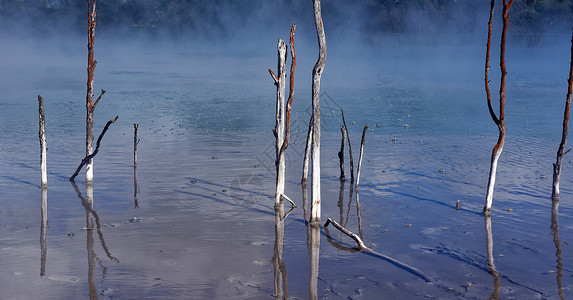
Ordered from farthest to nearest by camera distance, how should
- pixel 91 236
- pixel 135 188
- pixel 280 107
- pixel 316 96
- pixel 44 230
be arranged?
pixel 135 188, pixel 280 107, pixel 44 230, pixel 91 236, pixel 316 96

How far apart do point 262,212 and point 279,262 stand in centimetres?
215

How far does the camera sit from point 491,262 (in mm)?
7926

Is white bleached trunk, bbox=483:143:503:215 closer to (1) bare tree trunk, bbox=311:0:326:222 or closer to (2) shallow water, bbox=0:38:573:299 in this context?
(2) shallow water, bbox=0:38:573:299

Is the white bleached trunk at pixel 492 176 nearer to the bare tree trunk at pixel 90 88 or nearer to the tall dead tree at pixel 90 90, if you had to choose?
the tall dead tree at pixel 90 90

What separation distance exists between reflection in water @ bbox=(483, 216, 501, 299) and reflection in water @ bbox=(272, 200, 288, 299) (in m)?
2.30

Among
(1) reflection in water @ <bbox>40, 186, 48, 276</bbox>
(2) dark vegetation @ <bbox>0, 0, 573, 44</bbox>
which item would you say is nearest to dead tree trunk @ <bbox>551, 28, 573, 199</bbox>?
(1) reflection in water @ <bbox>40, 186, 48, 276</bbox>

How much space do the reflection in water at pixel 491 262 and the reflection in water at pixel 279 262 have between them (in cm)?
230

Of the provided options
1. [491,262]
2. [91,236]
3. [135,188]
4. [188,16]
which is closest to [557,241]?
[491,262]

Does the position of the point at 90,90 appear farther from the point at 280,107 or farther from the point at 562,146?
the point at 562,146

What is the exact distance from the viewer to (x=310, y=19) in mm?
75562

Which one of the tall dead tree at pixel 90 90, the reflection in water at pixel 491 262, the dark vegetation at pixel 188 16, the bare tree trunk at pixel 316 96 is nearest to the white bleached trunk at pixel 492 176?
the reflection in water at pixel 491 262

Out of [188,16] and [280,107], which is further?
[188,16]

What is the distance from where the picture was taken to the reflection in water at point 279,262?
276 inches

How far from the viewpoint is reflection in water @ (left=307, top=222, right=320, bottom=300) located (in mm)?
7070
